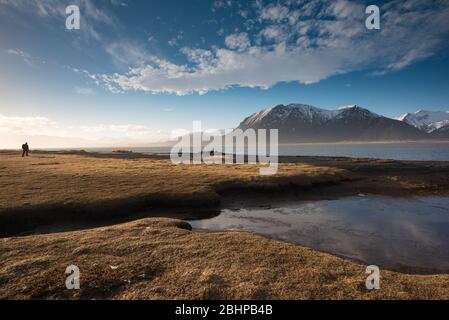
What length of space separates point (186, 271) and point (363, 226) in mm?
19061

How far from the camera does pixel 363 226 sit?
24.4 meters

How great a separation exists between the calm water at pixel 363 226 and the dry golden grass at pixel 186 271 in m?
5.13

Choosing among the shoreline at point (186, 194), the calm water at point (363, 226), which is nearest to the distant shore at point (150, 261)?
the shoreline at point (186, 194)

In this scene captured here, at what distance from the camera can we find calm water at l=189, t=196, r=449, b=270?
1809 centimetres

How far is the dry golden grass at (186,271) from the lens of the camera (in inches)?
420

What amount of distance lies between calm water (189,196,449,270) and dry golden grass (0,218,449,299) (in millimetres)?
5132

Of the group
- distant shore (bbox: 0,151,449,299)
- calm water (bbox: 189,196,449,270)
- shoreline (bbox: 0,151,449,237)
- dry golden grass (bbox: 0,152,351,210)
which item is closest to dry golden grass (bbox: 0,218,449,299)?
distant shore (bbox: 0,151,449,299)

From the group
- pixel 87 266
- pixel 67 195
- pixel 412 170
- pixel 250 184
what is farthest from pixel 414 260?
pixel 412 170

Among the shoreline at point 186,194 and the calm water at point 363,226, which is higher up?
the shoreline at point 186,194

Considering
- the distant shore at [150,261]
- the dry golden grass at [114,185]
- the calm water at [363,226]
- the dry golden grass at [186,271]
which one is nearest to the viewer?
the dry golden grass at [186,271]

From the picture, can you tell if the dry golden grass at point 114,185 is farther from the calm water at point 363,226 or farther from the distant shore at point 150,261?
the calm water at point 363,226

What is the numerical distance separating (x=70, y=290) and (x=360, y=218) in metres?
26.1

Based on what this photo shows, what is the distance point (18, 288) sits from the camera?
11.0 metres
